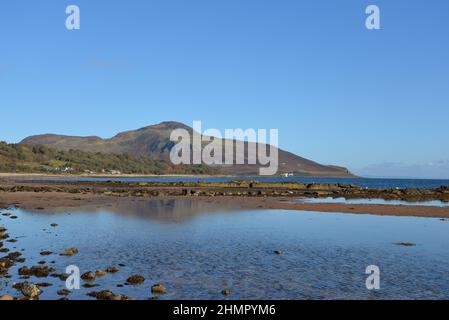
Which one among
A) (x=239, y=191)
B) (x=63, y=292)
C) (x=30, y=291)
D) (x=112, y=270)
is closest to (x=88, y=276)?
(x=112, y=270)

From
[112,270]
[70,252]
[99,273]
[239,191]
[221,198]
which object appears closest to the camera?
[99,273]

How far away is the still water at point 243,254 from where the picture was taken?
16.9m

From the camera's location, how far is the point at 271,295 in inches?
632

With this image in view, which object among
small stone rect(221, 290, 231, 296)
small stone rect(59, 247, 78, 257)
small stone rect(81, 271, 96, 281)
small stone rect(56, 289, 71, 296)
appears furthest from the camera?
small stone rect(59, 247, 78, 257)

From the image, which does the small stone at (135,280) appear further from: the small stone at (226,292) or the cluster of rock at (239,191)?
the cluster of rock at (239,191)

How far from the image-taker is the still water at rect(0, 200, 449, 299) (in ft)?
55.5

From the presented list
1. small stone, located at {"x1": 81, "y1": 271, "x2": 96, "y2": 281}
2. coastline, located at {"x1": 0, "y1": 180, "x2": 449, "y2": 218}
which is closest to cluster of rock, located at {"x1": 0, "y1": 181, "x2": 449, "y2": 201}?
coastline, located at {"x1": 0, "y1": 180, "x2": 449, "y2": 218}

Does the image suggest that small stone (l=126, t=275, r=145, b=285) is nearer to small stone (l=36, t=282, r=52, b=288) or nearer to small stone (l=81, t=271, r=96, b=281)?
small stone (l=81, t=271, r=96, b=281)

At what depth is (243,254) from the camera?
2388cm

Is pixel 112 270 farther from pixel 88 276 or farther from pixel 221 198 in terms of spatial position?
pixel 221 198
